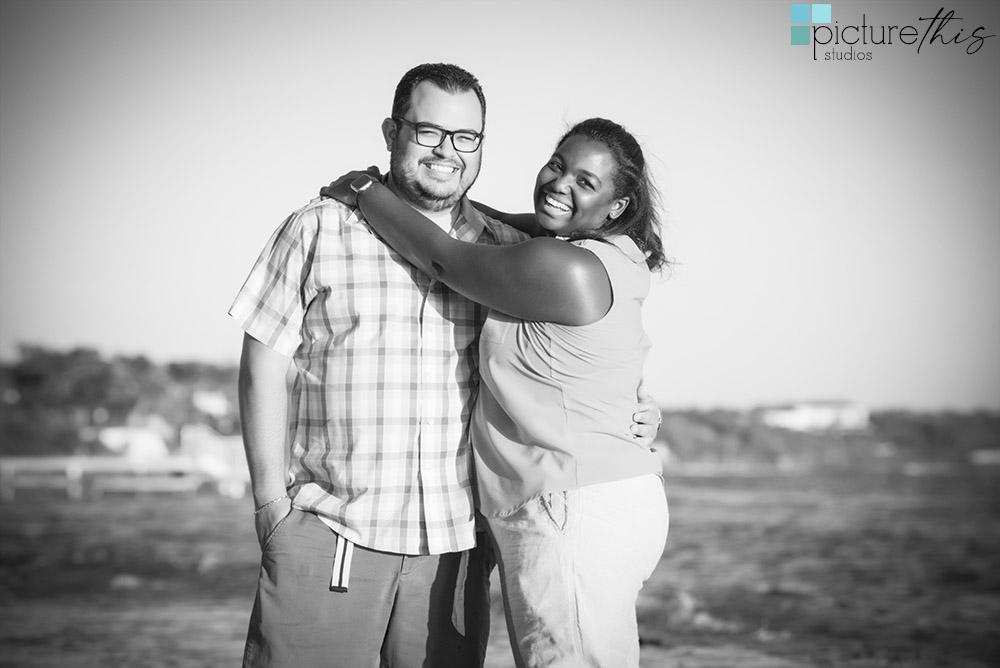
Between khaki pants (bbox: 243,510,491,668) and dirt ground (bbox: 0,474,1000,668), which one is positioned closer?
khaki pants (bbox: 243,510,491,668)

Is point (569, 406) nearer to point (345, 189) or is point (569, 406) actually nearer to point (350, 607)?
point (350, 607)

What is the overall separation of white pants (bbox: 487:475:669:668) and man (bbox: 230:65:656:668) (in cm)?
25

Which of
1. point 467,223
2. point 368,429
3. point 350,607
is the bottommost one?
point 350,607

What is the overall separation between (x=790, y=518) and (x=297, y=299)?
3110 centimetres

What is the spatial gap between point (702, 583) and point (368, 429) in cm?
1661

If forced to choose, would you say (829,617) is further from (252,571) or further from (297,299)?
(297,299)

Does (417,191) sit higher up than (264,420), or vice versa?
(417,191)

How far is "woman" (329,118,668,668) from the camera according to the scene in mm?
2086

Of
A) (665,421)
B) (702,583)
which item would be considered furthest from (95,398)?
(702,583)

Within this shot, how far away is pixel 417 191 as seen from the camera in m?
2.51

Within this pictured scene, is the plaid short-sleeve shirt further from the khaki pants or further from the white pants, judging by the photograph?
the white pants

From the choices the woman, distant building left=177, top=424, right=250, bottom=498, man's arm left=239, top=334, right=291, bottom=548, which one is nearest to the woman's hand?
the woman

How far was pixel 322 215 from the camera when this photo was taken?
8.02ft

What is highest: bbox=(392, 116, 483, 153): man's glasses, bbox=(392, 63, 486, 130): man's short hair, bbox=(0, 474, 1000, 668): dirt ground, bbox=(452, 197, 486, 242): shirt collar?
bbox=(392, 63, 486, 130): man's short hair
